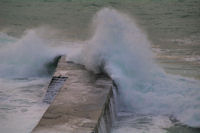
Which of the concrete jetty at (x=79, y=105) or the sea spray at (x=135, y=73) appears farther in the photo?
the sea spray at (x=135, y=73)

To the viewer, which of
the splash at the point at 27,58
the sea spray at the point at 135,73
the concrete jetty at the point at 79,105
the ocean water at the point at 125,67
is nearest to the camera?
the concrete jetty at the point at 79,105

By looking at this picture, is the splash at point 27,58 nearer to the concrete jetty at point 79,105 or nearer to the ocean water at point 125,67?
the ocean water at point 125,67

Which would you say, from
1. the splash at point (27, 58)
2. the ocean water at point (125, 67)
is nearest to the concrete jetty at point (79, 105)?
the ocean water at point (125, 67)

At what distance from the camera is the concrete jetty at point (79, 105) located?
19.1 ft

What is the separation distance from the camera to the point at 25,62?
1045 cm

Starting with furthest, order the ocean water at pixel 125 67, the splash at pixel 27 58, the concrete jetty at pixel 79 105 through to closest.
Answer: the splash at pixel 27 58 → the ocean water at pixel 125 67 → the concrete jetty at pixel 79 105

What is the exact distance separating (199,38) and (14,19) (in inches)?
340

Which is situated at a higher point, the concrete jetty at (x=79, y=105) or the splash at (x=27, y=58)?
the splash at (x=27, y=58)

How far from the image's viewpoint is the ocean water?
7098 mm

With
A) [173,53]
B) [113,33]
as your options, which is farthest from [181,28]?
[113,33]

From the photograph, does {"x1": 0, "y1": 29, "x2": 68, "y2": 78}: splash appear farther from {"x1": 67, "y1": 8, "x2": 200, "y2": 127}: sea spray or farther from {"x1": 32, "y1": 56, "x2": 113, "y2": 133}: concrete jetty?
{"x1": 32, "y1": 56, "x2": 113, "y2": 133}: concrete jetty

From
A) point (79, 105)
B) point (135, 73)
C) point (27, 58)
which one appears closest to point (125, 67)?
point (135, 73)

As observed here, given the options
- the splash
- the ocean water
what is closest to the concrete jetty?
the ocean water

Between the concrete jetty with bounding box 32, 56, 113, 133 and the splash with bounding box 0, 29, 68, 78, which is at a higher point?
the splash with bounding box 0, 29, 68, 78
